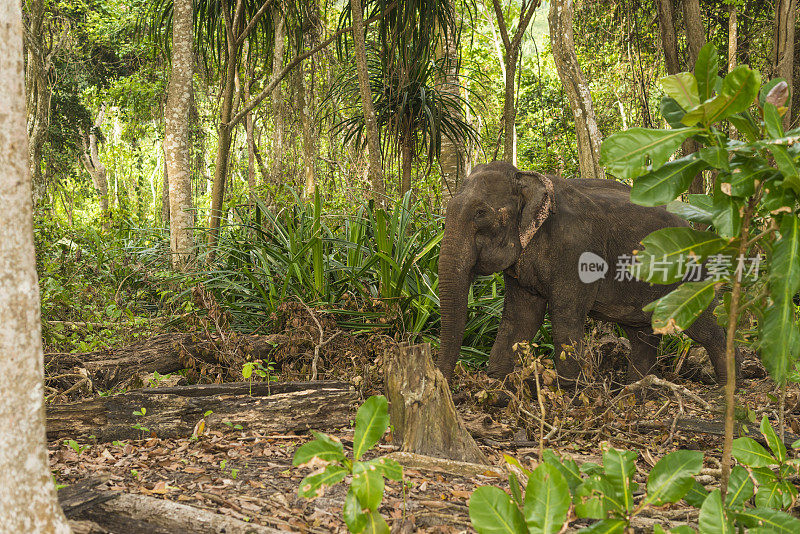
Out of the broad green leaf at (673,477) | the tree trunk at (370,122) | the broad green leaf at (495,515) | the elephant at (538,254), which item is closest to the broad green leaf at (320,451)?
the broad green leaf at (495,515)

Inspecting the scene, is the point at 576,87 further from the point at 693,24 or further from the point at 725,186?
the point at 725,186

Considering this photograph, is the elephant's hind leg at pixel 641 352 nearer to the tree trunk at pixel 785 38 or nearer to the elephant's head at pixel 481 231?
the elephant's head at pixel 481 231

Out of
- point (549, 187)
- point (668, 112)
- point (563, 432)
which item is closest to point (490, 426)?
point (563, 432)

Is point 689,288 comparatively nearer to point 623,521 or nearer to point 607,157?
Result: point 607,157

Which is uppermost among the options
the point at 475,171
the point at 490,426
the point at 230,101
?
the point at 230,101

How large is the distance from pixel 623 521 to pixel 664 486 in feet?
0.49

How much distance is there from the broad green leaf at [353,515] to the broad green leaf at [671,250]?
0.88 meters

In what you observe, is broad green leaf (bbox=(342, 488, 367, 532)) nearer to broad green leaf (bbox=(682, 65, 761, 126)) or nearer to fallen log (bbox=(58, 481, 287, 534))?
fallen log (bbox=(58, 481, 287, 534))

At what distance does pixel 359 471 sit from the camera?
1.71 metres

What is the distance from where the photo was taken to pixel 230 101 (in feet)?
23.1

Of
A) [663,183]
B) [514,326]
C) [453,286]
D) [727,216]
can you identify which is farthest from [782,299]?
[514,326]

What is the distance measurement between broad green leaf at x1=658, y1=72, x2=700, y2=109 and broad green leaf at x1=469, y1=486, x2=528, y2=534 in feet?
3.31

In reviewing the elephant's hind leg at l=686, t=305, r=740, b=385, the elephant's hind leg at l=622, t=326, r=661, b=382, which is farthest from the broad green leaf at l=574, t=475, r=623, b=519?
the elephant's hind leg at l=622, t=326, r=661, b=382

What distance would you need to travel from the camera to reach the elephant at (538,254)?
4125mm
